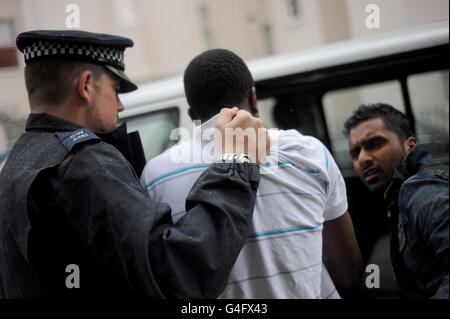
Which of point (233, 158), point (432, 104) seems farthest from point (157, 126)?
point (432, 104)

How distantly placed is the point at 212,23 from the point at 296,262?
401cm

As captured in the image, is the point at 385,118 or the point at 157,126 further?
the point at 157,126

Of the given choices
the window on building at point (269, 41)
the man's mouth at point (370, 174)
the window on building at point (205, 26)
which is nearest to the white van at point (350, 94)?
the man's mouth at point (370, 174)

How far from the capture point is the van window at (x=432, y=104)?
215 centimetres

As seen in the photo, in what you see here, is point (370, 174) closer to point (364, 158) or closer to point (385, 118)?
point (364, 158)

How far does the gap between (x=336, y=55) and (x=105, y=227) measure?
184cm

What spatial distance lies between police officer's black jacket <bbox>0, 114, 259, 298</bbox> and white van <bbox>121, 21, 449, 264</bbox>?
3.56ft

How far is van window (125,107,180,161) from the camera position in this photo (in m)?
2.53

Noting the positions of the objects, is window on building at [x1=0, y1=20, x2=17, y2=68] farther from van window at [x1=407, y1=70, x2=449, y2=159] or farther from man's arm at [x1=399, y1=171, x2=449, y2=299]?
van window at [x1=407, y1=70, x2=449, y2=159]

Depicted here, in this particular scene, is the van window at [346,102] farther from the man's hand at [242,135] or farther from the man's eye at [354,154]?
the man's hand at [242,135]

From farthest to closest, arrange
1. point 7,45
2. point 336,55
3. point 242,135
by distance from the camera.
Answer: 1. point 336,55
2. point 7,45
3. point 242,135

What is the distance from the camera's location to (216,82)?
1.40m

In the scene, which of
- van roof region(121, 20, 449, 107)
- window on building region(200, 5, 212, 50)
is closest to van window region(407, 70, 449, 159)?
van roof region(121, 20, 449, 107)

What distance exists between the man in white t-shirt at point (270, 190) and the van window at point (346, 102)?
0.72 metres
